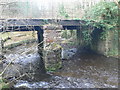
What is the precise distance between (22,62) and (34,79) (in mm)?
3777

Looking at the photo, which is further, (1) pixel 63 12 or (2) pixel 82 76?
(1) pixel 63 12

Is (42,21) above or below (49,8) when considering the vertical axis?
below

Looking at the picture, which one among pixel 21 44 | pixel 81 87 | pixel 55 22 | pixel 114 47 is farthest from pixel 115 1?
pixel 21 44

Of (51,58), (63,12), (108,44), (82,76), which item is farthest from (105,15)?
(51,58)

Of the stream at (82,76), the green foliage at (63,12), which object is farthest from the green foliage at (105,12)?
the stream at (82,76)

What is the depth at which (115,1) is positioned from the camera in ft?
38.7

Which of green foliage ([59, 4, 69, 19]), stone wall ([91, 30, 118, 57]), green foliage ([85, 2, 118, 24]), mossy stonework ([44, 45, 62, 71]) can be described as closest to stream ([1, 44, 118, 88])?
mossy stonework ([44, 45, 62, 71])

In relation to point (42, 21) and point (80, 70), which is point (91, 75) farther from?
point (42, 21)

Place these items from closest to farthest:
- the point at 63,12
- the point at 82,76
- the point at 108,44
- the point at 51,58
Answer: the point at 82,76 < the point at 51,58 < the point at 108,44 < the point at 63,12

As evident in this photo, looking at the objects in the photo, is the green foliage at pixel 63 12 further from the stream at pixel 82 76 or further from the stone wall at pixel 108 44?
the stream at pixel 82 76

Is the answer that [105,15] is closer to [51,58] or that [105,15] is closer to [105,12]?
[105,12]

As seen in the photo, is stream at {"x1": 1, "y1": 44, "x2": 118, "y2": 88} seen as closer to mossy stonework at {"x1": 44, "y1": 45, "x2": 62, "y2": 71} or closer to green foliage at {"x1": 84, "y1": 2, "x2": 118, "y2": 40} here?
mossy stonework at {"x1": 44, "y1": 45, "x2": 62, "y2": 71}

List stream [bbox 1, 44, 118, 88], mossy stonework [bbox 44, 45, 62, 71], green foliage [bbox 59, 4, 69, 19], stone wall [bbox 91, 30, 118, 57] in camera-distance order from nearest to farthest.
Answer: stream [bbox 1, 44, 118, 88], mossy stonework [bbox 44, 45, 62, 71], stone wall [bbox 91, 30, 118, 57], green foliage [bbox 59, 4, 69, 19]

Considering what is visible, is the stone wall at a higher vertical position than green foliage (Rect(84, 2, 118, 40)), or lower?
lower
